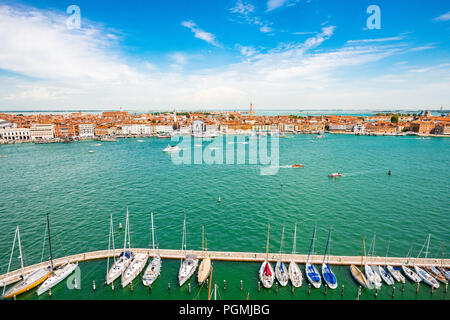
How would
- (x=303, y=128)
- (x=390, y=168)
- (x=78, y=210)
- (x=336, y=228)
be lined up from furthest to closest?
(x=303, y=128)
(x=390, y=168)
(x=78, y=210)
(x=336, y=228)

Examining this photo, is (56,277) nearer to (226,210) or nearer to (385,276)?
(226,210)

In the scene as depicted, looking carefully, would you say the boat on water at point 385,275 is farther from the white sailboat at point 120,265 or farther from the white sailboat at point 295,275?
the white sailboat at point 120,265

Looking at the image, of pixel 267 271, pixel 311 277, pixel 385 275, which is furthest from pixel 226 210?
pixel 385 275

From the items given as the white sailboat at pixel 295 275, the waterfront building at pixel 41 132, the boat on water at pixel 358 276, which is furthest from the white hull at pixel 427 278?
the waterfront building at pixel 41 132

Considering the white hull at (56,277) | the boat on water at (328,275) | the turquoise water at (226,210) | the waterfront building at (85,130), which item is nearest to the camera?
the white hull at (56,277)
